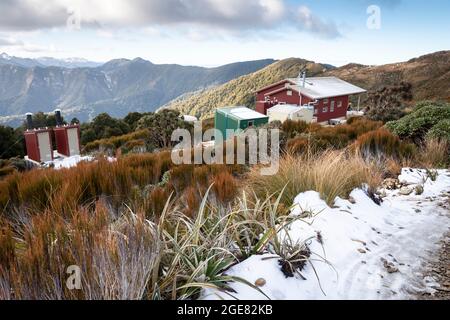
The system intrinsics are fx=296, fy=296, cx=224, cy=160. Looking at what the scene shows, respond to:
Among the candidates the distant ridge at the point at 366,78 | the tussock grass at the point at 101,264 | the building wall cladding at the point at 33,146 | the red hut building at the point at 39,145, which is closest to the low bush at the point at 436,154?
the tussock grass at the point at 101,264

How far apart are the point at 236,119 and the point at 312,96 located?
1097 cm

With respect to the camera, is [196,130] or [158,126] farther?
[196,130]

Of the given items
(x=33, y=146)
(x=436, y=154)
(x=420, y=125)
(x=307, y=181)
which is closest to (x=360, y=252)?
(x=307, y=181)

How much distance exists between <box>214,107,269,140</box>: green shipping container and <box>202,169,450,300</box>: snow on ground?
38.3 ft

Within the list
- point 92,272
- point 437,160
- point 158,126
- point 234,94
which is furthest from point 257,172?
point 234,94

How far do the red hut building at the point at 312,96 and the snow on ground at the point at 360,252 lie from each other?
21.3m

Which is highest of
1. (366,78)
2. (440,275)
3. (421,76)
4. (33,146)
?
(366,78)

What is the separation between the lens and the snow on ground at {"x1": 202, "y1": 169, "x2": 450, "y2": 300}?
1926mm

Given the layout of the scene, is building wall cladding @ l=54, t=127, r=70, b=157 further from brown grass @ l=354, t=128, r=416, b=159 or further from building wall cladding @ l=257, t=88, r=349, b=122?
brown grass @ l=354, t=128, r=416, b=159

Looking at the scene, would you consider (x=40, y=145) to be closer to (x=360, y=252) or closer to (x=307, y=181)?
(x=307, y=181)

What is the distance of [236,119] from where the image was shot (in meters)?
15.5
